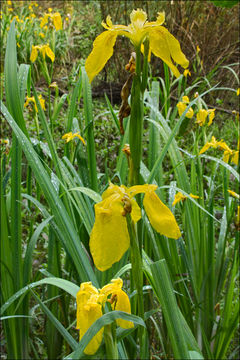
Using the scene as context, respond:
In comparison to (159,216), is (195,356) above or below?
below

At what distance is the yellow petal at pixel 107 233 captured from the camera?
46 cm

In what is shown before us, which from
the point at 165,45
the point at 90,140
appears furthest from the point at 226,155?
the point at 165,45

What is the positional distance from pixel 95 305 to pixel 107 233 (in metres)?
0.10

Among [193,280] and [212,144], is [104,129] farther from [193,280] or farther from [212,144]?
[193,280]

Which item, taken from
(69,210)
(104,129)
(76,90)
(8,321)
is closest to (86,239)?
(69,210)

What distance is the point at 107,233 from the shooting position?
0.47 meters

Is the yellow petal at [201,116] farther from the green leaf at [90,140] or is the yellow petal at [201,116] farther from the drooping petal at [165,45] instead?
the drooping petal at [165,45]

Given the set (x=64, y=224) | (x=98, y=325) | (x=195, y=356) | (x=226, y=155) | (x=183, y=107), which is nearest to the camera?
(x=98, y=325)

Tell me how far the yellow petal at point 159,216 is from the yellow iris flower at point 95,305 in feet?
0.33

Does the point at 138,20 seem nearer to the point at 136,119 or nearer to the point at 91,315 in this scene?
the point at 136,119

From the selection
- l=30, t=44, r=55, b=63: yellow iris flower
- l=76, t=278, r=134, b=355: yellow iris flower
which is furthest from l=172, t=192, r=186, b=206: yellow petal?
l=30, t=44, r=55, b=63: yellow iris flower

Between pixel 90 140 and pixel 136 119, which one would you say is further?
pixel 90 140

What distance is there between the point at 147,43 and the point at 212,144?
0.93 meters

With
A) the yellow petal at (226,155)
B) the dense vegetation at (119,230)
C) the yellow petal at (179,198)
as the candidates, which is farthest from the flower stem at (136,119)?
the yellow petal at (226,155)
